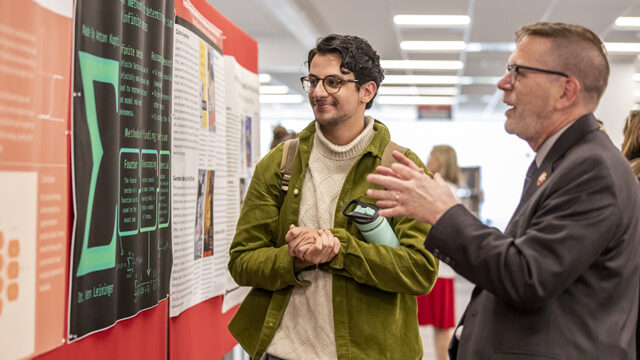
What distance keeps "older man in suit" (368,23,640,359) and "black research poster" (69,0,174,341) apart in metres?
0.93

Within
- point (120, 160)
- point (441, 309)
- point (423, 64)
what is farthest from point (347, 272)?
point (423, 64)

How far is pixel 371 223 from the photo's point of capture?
1.92 meters

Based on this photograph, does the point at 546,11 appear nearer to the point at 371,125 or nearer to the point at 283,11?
the point at 283,11

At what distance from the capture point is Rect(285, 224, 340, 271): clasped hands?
184cm

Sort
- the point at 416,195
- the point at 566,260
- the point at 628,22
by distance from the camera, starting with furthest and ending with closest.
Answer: the point at 628,22 < the point at 416,195 < the point at 566,260

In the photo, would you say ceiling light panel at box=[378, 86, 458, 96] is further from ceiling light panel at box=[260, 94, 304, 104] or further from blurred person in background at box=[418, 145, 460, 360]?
blurred person in background at box=[418, 145, 460, 360]

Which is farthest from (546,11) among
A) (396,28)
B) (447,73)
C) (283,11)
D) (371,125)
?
(371,125)

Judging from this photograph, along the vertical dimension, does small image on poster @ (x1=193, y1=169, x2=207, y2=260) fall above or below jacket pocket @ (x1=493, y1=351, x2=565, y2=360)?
above

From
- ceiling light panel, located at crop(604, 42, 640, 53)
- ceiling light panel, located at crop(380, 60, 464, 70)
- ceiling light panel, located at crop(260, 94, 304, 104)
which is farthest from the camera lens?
ceiling light panel, located at crop(260, 94, 304, 104)

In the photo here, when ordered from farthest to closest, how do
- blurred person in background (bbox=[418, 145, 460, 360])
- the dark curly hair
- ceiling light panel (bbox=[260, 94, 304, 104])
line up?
ceiling light panel (bbox=[260, 94, 304, 104]), blurred person in background (bbox=[418, 145, 460, 360]), the dark curly hair

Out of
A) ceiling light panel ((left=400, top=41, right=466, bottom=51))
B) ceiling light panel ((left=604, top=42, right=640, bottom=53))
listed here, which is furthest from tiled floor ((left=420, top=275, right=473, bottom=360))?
ceiling light panel ((left=604, top=42, right=640, bottom=53))

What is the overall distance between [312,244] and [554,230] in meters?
0.73

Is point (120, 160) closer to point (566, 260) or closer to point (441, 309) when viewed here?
point (566, 260)

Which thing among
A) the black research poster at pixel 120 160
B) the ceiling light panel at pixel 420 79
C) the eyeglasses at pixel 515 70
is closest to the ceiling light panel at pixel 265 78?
the ceiling light panel at pixel 420 79
